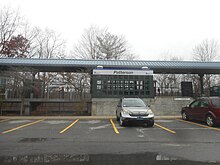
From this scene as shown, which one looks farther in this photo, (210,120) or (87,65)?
(87,65)

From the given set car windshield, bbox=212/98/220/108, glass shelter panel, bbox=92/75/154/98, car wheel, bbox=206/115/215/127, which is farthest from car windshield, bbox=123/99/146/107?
glass shelter panel, bbox=92/75/154/98

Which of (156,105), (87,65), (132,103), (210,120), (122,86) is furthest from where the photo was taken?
(87,65)

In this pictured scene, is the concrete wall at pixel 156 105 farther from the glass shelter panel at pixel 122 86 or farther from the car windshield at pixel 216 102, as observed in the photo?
the car windshield at pixel 216 102

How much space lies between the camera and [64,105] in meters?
22.8

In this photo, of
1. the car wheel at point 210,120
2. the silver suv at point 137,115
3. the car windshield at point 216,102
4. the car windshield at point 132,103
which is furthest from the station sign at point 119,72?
the car wheel at point 210,120

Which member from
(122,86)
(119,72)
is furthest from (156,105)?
(119,72)

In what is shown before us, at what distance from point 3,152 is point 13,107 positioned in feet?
62.3

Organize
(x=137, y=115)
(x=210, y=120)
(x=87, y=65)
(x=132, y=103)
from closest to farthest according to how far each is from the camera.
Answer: (x=137, y=115)
(x=210, y=120)
(x=132, y=103)
(x=87, y=65)

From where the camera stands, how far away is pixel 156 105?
1895cm

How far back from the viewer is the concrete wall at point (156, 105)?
18.1m

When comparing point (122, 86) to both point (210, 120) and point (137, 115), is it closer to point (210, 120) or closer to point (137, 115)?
point (137, 115)

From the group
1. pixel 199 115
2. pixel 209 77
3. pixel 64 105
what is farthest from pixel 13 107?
pixel 209 77

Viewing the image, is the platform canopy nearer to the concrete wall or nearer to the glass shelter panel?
the glass shelter panel

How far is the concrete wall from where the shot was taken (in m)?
18.1
